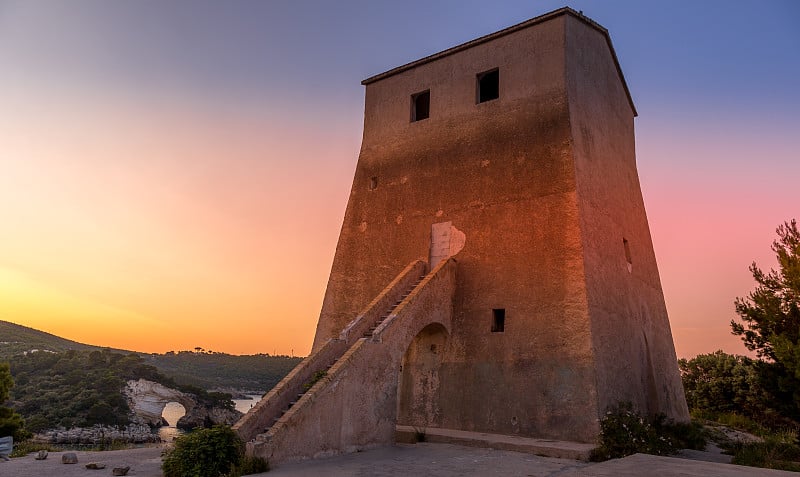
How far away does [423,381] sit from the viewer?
1356 cm

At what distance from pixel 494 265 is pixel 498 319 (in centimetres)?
135

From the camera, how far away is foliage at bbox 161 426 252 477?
7.77 m

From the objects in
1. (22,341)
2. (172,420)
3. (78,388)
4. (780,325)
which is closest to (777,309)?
(780,325)

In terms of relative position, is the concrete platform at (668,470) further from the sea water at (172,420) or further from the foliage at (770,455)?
the sea water at (172,420)

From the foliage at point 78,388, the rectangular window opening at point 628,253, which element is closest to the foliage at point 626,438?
the rectangular window opening at point 628,253

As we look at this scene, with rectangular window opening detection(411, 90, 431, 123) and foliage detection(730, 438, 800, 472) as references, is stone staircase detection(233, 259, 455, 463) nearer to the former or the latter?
foliage detection(730, 438, 800, 472)

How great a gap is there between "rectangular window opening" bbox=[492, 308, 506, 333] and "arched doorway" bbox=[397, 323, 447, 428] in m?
1.28

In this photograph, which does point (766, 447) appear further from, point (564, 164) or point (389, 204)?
point (389, 204)

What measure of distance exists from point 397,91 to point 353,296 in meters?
6.91

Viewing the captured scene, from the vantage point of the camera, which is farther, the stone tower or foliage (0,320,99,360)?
foliage (0,320,99,360)

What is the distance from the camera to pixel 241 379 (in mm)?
96875

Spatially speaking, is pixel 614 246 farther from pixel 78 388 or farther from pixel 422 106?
pixel 78 388

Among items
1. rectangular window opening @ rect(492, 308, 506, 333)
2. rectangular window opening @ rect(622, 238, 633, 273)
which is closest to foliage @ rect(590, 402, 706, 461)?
rectangular window opening @ rect(492, 308, 506, 333)

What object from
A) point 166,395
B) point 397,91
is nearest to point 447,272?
point 397,91
